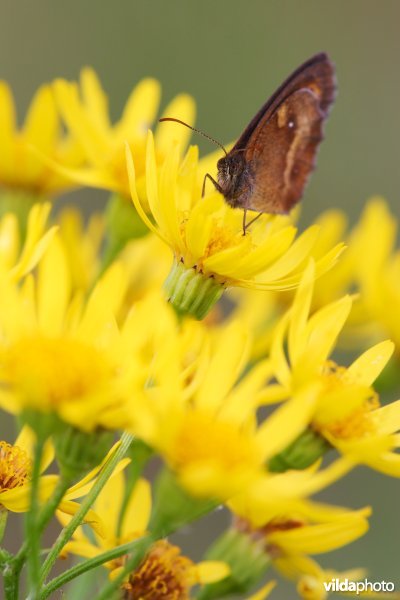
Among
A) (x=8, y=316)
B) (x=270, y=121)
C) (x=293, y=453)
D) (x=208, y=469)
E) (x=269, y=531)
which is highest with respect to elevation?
(x=270, y=121)

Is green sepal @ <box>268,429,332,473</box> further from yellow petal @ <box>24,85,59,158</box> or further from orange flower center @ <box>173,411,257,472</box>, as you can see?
yellow petal @ <box>24,85,59,158</box>

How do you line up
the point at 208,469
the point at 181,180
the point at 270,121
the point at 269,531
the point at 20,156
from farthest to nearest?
the point at 20,156
the point at 270,121
the point at 181,180
the point at 269,531
the point at 208,469

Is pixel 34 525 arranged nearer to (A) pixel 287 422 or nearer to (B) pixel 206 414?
(B) pixel 206 414

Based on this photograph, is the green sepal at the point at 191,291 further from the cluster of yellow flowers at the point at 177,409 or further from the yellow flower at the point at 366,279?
the yellow flower at the point at 366,279

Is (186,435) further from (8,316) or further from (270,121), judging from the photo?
(270,121)

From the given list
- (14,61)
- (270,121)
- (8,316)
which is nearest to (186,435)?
(8,316)

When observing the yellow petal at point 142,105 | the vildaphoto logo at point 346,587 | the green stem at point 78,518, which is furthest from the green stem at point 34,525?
the yellow petal at point 142,105
